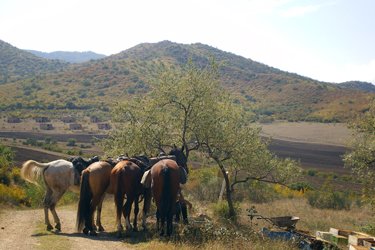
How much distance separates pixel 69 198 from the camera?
1634 cm

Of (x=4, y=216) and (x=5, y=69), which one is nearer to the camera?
(x=4, y=216)

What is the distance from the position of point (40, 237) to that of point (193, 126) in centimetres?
631

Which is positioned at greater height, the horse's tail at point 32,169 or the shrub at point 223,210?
the horse's tail at point 32,169

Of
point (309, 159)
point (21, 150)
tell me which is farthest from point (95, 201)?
point (309, 159)

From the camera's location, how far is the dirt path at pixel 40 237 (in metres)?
6.84

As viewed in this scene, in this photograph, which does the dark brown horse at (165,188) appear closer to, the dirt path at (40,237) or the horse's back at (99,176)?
the dirt path at (40,237)

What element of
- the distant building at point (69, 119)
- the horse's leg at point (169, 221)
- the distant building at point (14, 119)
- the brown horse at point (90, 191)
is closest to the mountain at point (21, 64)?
the distant building at point (69, 119)

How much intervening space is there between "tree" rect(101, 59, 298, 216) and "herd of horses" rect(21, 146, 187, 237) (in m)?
1.64

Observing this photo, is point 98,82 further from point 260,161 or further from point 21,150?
point 260,161

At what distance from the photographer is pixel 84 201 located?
8422 millimetres

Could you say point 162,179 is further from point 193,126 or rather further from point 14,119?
point 14,119

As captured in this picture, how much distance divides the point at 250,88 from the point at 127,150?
11456cm

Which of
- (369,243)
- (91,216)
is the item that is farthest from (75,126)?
(369,243)

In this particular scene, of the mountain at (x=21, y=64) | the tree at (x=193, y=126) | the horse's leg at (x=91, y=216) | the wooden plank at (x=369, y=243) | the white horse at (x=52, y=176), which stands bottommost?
the wooden plank at (x=369, y=243)
